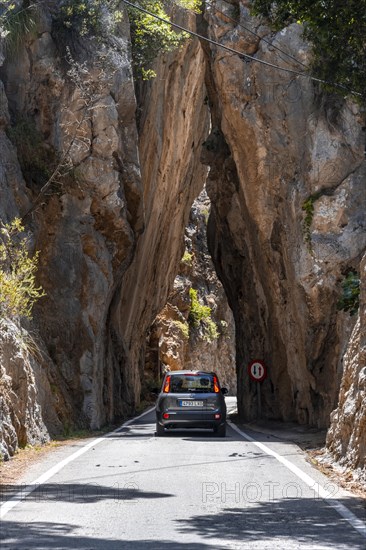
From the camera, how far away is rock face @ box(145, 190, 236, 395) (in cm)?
5859

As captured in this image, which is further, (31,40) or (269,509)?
(31,40)

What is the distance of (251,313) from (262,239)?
694 cm

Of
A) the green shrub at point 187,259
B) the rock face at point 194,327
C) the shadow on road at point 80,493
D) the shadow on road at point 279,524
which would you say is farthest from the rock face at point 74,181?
the green shrub at point 187,259

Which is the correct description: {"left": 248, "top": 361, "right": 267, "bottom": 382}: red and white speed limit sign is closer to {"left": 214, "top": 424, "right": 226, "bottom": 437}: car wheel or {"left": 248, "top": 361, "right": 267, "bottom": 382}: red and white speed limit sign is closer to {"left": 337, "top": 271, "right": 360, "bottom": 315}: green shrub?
{"left": 337, "top": 271, "right": 360, "bottom": 315}: green shrub

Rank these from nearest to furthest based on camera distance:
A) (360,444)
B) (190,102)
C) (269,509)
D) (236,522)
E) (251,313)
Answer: (236,522), (269,509), (360,444), (251,313), (190,102)

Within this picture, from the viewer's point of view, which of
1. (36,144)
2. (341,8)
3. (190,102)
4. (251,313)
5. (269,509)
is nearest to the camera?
(269,509)

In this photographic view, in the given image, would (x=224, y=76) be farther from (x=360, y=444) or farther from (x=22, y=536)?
(x=22, y=536)

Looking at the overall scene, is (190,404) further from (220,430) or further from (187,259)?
(187,259)

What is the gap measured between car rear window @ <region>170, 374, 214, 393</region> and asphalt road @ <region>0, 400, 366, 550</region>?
525cm

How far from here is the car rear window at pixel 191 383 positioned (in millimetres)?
20016

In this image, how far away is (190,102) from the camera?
146 feet

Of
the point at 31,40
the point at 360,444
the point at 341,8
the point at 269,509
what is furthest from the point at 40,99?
the point at 269,509

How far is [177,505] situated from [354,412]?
15.3 ft

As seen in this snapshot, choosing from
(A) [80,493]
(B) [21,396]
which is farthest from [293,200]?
(A) [80,493]
